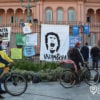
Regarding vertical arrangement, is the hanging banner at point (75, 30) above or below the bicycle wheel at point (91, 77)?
above

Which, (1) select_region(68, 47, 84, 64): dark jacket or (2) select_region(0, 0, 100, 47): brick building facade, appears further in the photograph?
(2) select_region(0, 0, 100, 47): brick building facade

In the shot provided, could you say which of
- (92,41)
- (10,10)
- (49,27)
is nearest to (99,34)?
(92,41)

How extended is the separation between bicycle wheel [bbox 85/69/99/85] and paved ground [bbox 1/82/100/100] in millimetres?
220

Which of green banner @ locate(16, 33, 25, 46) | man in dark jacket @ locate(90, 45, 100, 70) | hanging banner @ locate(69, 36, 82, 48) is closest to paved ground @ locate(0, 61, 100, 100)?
green banner @ locate(16, 33, 25, 46)

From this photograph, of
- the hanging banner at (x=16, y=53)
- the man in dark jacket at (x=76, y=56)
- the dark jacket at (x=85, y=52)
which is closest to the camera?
the man in dark jacket at (x=76, y=56)

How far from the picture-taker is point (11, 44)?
22.2m

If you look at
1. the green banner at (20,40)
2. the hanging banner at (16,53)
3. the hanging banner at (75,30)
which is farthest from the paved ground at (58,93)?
the hanging banner at (75,30)

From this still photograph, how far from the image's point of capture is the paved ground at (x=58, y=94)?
37.9 ft

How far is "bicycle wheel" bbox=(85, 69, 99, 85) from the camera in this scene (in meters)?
14.8

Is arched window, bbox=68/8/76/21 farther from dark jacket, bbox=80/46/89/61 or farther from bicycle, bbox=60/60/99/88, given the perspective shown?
bicycle, bbox=60/60/99/88

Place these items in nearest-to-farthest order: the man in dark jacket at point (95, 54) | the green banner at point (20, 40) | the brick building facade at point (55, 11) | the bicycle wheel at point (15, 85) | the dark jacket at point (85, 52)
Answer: the bicycle wheel at point (15, 85) < the green banner at point (20, 40) < the man in dark jacket at point (95, 54) < the dark jacket at point (85, 52) < the brick building facade at point (55, 11)

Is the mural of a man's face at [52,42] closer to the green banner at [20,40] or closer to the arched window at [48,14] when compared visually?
the green banner at [20,40]

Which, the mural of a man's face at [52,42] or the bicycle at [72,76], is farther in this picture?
the mural of a man's face at [52,42]

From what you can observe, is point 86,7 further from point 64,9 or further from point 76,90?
point 76,90
